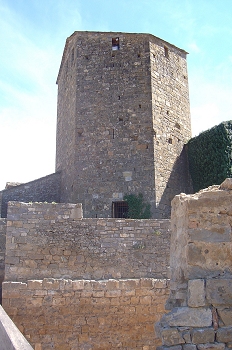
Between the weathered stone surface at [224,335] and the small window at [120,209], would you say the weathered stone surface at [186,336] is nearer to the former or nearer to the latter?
the weathered stone surface at [224,335]

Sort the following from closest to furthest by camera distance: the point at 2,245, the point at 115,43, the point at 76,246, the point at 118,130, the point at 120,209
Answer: the point at 76,246 < the point at 2,245 < the point at 120,209 < the point at 118,130 < the point at 115,43

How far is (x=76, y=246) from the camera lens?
9.91 metres

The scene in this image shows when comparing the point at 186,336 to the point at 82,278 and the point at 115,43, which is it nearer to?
the point at 82,278

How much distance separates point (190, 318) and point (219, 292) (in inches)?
15.2

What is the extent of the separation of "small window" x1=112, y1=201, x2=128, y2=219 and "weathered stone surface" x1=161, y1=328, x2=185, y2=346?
1211 cm

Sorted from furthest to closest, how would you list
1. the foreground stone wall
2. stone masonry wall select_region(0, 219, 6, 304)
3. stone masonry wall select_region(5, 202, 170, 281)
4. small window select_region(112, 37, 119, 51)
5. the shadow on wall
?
small window select_region(112, 37, 119, 51)
the shadow on wall
stone masonry wall select_region(0, 219, 6, 304)
stone masonry wall select_region(5, 202, 170, 281)
the foreground stone wall

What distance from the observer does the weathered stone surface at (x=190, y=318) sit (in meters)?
3.74

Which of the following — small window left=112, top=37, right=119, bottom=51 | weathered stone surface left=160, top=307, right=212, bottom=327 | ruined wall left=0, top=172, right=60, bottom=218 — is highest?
small window left=112, top=37, right=119, bottom=51

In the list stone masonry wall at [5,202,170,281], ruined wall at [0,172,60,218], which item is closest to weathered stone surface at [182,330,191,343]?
stone masonry wall at [5,202,170,281]

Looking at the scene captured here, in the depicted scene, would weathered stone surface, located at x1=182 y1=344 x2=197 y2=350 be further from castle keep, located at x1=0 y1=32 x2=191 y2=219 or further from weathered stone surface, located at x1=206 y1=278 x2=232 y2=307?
castle keep, located at x1=0 y1=32 x2=191 y2=219

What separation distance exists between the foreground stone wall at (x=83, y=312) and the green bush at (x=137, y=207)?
626 cm

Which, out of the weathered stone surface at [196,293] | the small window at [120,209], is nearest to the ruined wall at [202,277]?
the weathered stone surface at [196,293]

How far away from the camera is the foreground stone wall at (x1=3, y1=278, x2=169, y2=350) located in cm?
891

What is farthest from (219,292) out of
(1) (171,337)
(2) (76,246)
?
(2) (76,246)
